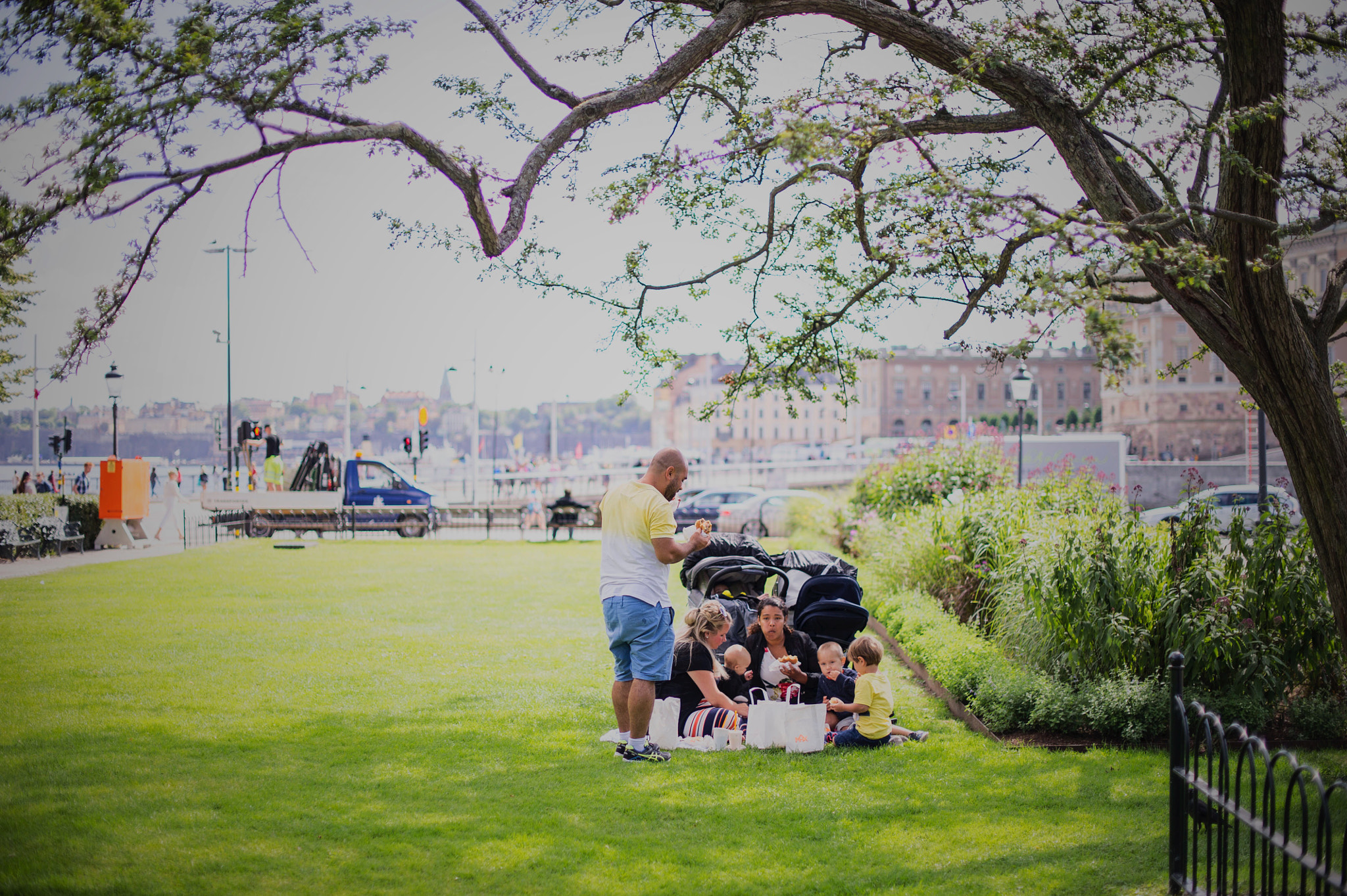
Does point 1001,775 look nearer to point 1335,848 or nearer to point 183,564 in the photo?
point 1335,848

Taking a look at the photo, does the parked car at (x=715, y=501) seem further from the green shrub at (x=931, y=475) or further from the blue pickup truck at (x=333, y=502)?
the green shrub at (x=931, y=475)

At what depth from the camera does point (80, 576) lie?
15578 millimetres

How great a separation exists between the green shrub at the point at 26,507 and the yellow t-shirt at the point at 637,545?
17471 mm

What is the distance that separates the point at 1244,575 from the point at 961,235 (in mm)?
3189

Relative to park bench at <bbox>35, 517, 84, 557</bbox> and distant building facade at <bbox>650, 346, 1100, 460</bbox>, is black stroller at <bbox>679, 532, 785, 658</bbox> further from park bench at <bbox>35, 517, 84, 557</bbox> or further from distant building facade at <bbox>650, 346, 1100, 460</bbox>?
distant building facade at <bbox>650, 346, 1100, 460</bbox>

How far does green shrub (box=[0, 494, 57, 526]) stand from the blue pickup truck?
555 centimetres

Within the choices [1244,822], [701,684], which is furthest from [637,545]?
[1244,822]

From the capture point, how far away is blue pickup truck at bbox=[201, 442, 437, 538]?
85.1 feet

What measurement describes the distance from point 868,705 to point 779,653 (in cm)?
86

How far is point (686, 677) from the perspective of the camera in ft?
22.0

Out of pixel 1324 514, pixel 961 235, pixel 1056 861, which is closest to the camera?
pixel 1056 861

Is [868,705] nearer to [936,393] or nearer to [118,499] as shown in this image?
[118,499]

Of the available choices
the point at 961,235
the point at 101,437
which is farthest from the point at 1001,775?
the point at 101,437

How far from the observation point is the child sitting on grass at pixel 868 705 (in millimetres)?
6504
